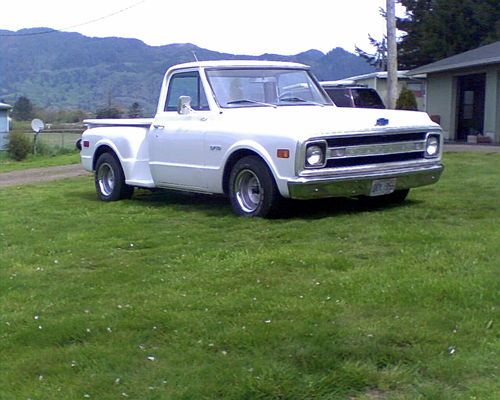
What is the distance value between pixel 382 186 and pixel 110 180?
415cm

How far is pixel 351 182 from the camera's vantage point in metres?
8.86

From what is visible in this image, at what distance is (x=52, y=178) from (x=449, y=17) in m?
29.9

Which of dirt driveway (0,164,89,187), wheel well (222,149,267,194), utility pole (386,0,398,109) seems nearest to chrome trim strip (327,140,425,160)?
wheel well (222,149,267,194)

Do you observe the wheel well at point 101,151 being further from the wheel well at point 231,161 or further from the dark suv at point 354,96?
the dark suv at point 354,96

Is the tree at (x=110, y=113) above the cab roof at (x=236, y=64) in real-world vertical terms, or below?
below

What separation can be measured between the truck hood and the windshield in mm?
270

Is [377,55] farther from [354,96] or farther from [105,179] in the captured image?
[105,179]

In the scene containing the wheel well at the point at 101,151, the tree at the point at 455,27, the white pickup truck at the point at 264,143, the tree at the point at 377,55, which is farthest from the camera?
the tree at the point at 377,55

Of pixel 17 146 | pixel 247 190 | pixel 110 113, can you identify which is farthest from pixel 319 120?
pixel 17 146

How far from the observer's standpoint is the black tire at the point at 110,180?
1147cm

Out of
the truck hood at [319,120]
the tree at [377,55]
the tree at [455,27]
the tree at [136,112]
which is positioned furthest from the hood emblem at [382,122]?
the tree at [377,55]

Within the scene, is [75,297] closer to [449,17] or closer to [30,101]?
[449,17]

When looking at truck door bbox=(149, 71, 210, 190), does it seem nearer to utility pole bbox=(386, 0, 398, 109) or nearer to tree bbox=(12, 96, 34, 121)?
utility pole bbox=(386, 0, 398, 109)

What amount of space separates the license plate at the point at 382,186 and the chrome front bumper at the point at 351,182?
0.04m
